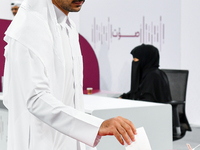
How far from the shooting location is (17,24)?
0.87 m

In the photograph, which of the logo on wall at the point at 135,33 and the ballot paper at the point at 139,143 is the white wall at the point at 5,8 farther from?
the ballot paper at the point at 139,143

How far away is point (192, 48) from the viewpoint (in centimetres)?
491

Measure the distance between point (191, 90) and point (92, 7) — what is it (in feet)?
7.30

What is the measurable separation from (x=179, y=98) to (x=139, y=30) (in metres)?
2.11

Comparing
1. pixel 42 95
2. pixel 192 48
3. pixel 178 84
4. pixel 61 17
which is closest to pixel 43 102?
pixel 42 95

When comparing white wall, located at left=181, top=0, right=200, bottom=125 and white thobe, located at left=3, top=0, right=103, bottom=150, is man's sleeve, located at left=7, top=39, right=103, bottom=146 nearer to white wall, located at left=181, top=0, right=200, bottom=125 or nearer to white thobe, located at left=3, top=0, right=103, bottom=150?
white thobe, located at left=3, top=0, right=103, bottom=150

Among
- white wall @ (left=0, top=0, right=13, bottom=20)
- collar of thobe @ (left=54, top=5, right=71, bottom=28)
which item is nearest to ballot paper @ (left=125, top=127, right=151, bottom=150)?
collar of thobe @ (left=54, top=5, right=71, bottom=28)

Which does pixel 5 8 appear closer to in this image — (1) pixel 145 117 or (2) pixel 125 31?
(2) pixel 125 31

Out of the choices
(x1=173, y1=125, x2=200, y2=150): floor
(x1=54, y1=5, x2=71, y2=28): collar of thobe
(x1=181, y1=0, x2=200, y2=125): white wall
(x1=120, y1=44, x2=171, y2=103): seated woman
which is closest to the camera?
(x1=54, y1=5, x2=71, y2=28): collar of thobe

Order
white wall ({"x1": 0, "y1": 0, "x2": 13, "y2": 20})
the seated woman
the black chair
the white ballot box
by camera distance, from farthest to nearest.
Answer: white wall ({"x1": 0, "y1": 0, "x2": 13, "y2": 20}) < the seated woman < the black chair < the white ballot box

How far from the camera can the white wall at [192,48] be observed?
16.0 feet

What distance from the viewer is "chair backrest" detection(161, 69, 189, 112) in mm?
3379

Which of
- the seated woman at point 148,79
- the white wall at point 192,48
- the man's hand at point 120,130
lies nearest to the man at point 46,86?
the man's hand at point 120,130

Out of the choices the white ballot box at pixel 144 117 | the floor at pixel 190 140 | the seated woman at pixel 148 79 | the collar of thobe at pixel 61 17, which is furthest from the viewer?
the floor at pixel 190 140
